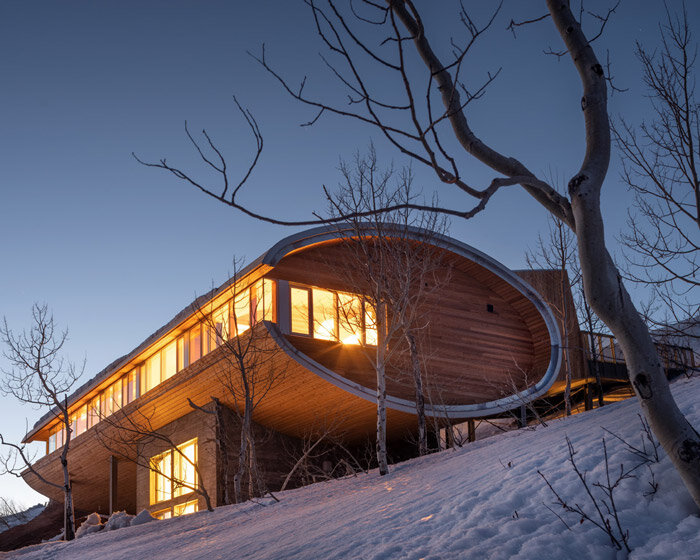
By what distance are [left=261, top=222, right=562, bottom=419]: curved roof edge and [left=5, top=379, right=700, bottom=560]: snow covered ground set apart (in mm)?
6378

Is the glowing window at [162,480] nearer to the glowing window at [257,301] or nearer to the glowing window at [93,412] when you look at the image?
the glowing window at [93,412]

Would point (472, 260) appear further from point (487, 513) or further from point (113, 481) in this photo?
point (487, 513)

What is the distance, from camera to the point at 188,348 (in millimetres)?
18953

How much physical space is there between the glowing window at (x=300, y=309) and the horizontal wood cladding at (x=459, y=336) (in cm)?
26

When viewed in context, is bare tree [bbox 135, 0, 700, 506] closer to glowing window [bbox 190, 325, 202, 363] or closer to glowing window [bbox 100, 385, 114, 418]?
glowing window [bbox 190, 325, 202, 363]

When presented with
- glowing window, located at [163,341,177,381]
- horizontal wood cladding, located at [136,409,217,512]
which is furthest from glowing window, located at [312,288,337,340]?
glowing window, located at [163,341,177,381]

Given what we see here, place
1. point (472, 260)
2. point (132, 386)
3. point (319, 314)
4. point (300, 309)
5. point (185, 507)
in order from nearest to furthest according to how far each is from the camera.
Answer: point (300, 309) < point (319, 314) < point (472, 260) < point (185, 507) < point (132, 386)

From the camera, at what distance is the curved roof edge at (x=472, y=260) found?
1526 centimetres

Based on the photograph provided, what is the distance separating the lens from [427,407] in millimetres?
17266

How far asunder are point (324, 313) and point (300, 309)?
0.71 m

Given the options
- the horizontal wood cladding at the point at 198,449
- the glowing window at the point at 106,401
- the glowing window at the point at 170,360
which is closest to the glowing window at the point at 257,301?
the horizontal wood cladding at the point at 198,449

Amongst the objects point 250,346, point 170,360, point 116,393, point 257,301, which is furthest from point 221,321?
point 116,393

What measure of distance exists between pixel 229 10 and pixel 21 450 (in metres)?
15.1

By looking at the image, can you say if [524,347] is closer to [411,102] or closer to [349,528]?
Answer: [349,528]
